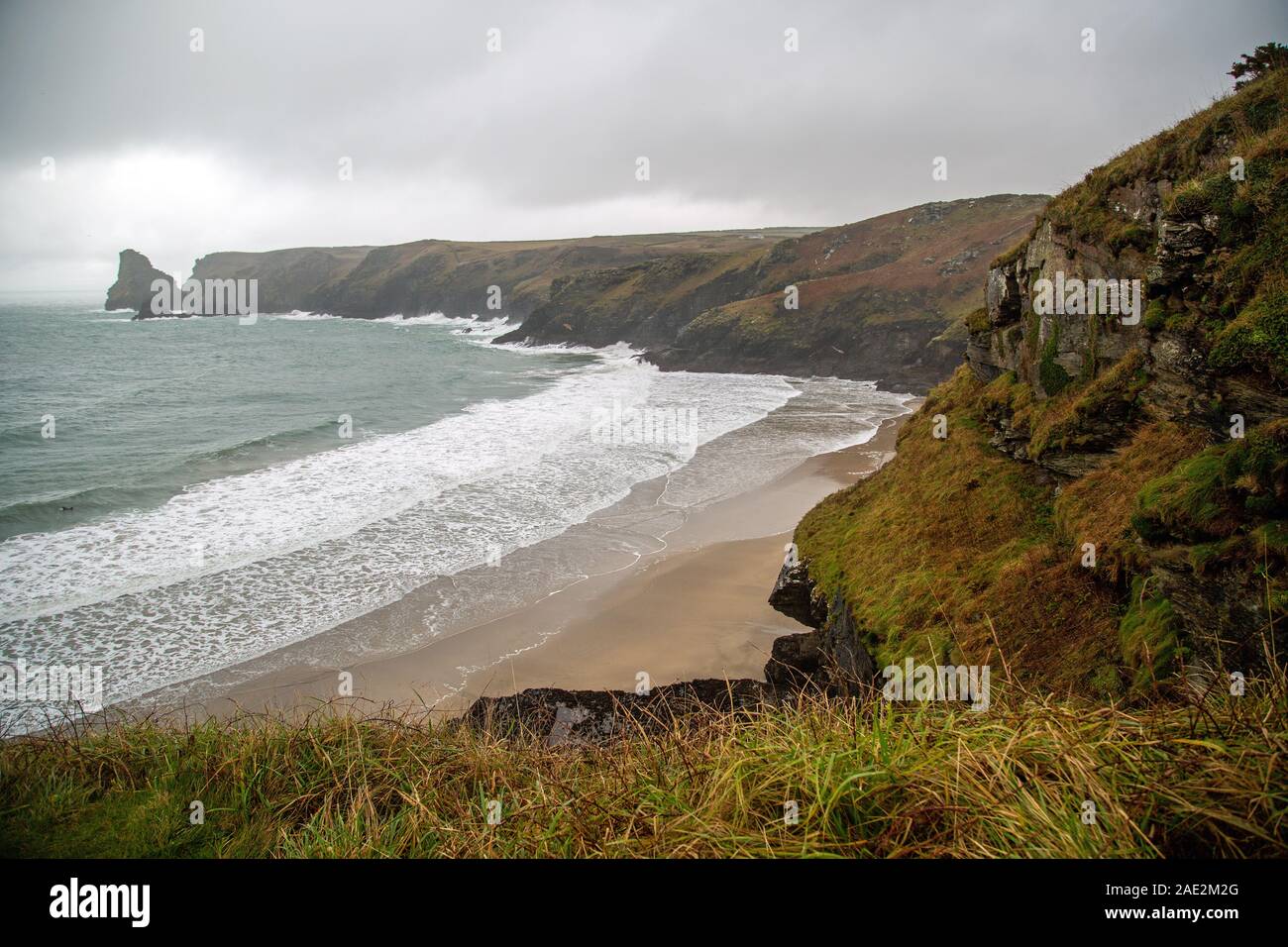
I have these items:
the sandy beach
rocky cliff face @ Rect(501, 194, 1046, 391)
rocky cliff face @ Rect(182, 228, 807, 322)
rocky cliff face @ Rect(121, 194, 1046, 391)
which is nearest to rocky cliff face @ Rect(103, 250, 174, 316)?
rocky cliff face @ Rect(182, 228, 807, 322)

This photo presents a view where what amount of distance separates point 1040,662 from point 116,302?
163117mm

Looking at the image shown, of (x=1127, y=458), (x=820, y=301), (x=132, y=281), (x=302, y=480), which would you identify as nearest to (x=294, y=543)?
(x=302, y=480)

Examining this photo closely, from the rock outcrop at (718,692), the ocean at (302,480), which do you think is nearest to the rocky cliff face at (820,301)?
the ocean at (302,480)

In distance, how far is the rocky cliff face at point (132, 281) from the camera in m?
127

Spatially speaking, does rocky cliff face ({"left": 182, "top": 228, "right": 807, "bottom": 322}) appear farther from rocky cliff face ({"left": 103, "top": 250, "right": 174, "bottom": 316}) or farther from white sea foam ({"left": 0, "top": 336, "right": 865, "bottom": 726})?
white sea foam ({"left": 0, "top": 336, "right": 865, "bottom": 726})

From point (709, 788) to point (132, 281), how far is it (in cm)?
16185

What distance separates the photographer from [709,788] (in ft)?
11.4

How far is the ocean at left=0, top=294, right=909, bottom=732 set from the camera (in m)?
12.0

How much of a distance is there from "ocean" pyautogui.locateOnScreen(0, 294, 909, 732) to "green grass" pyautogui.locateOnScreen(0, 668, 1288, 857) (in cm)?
622

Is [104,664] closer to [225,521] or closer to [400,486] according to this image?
[225,521]

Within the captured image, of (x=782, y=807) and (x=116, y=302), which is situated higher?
(x=116, y=302)

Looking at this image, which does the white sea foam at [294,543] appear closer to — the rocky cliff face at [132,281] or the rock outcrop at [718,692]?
the rock outcrop at [718,692]

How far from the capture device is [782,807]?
315 centimetres
